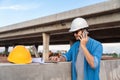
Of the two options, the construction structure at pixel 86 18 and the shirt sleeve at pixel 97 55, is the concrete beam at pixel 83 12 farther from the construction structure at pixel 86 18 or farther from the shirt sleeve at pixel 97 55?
the shirt sleeve at pixel 97 55

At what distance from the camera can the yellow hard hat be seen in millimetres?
4777

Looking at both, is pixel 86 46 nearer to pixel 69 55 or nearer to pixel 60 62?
pixel 69 55

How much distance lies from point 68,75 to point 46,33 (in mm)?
44408

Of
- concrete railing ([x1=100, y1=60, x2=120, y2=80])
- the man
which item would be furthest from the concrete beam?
the man

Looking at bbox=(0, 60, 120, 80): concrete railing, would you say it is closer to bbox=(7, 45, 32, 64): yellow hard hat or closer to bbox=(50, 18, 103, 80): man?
bbox=(7, 45, 32, 64): yellow hard hat

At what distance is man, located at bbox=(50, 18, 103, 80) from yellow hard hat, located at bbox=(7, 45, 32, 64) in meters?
0.71

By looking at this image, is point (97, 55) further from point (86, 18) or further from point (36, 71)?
point (86, 18)

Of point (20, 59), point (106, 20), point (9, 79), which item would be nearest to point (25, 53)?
point (20, 59)

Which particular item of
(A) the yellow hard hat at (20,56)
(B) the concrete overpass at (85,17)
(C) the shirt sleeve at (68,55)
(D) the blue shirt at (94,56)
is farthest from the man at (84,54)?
(B) the concrete overpass at (85,17)

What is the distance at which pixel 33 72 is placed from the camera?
4652 millimetres

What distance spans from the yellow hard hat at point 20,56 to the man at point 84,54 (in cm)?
71

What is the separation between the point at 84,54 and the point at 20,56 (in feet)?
3.24

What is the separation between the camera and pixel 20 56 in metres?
4.80

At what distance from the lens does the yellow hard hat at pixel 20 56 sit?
4.78m
